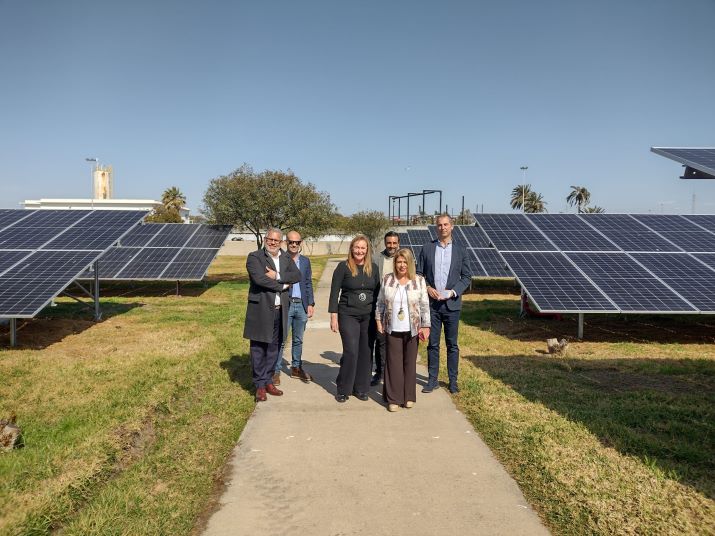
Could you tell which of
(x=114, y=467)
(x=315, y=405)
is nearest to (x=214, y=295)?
(x=315, y=405)

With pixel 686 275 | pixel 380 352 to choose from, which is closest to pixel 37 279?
pixel 380 352

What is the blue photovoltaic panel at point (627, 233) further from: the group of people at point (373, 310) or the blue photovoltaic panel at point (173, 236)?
the blue photovoltaic panel at point (173, 236)

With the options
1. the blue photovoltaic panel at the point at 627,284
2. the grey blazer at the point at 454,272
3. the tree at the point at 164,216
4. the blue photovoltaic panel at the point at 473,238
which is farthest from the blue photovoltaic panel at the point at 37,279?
the tree at the point at 164,216

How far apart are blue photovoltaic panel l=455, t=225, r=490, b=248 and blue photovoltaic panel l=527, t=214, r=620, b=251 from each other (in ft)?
20.5

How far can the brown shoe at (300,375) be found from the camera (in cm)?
733

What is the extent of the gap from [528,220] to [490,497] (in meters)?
11.8

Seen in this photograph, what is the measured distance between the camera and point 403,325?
6.04m

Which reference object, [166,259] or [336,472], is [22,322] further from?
[336,472]

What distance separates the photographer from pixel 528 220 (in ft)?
48.4

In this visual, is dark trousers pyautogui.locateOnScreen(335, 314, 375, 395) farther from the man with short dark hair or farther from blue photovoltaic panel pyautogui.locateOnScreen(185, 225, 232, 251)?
blue photovoltaic panel pyautogui.locateOnScreen(185, 225, 232, 251)

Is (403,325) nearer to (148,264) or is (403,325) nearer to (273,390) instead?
(273,390)

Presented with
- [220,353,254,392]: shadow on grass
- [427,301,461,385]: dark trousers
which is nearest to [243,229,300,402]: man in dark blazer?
[220,353,254,392]: shadow on grass

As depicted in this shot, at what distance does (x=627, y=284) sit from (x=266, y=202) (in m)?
15.5

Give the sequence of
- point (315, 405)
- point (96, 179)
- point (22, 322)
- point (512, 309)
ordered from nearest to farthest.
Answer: point (315, 405)
point (22, 322)
point (512, 309)
point (96, 179)
